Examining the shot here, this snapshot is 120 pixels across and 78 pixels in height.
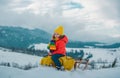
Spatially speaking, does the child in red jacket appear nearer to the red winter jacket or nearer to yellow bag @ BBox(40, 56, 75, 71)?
the red winter jacket

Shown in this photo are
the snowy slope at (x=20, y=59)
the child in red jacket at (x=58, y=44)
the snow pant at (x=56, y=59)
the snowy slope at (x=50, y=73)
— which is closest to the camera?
the snowy slope at (x=50, y=73)

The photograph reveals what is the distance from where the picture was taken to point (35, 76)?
11469 millimetres

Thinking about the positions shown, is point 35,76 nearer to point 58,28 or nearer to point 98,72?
point 98,72

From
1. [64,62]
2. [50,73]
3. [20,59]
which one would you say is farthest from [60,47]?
[20,59]

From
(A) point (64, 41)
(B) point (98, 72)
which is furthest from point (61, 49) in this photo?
(B) point (98, 72)

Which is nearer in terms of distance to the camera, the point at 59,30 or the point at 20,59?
the point at 59,30

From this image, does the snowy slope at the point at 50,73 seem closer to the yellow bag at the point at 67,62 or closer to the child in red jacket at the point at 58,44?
the yellow bag at the point at 67,62

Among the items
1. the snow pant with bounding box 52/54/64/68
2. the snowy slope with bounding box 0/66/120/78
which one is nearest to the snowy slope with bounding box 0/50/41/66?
the snow pant with bounding box 52/54/64/68

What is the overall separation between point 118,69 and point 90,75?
130 centimetres

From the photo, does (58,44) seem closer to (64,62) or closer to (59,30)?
(59,30)

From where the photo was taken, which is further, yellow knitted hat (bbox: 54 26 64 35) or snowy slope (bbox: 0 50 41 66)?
snowy slope (bbox: 0 50 41 66)

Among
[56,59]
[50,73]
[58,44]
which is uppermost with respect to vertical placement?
[58,44]

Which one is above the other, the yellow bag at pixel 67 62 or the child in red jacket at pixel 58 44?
the child in red jacket at pixel 58 44

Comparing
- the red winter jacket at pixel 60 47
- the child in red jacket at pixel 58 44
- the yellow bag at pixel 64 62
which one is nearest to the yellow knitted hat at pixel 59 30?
the child in red jacket at pixel 58 44
